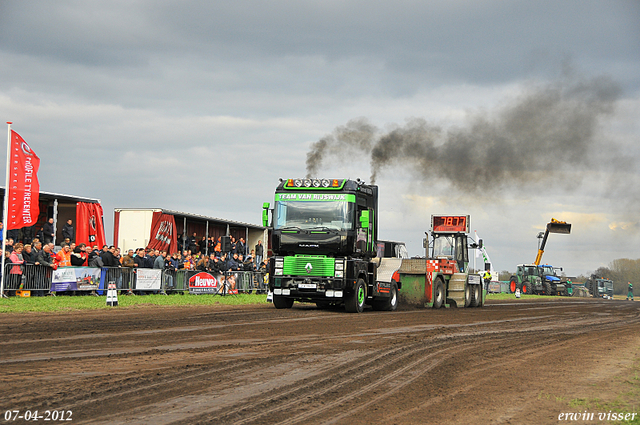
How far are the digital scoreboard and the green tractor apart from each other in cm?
2812

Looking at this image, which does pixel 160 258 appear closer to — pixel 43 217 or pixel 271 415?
pixel 43 217

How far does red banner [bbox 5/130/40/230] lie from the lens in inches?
777

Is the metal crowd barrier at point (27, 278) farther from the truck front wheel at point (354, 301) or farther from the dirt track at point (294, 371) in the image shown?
the truck front wheel at point (354, 301)

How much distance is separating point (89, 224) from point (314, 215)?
1183cm

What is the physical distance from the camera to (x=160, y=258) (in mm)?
23844

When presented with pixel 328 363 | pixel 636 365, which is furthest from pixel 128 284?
pixel 636 365

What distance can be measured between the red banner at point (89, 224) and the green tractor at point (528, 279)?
3536 cm

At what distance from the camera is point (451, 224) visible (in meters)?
25.1

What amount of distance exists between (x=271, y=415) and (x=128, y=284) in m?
17.9

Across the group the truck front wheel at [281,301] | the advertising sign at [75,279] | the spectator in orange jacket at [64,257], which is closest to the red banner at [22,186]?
the spectator in orange jacket at [64,257]

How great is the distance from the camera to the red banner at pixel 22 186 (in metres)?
19.7

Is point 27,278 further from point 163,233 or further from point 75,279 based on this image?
point 163,233

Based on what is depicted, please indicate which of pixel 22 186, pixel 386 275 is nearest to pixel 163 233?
pixel 22 186

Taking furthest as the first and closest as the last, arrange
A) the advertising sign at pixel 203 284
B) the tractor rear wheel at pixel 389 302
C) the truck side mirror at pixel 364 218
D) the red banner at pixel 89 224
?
1. the red banner at pixel 89 224
2. the advertising sign at pixel 203 284
3. the tractor rear wheel at pixel 389 302
4. the truck side mirror at pixel 364 218
